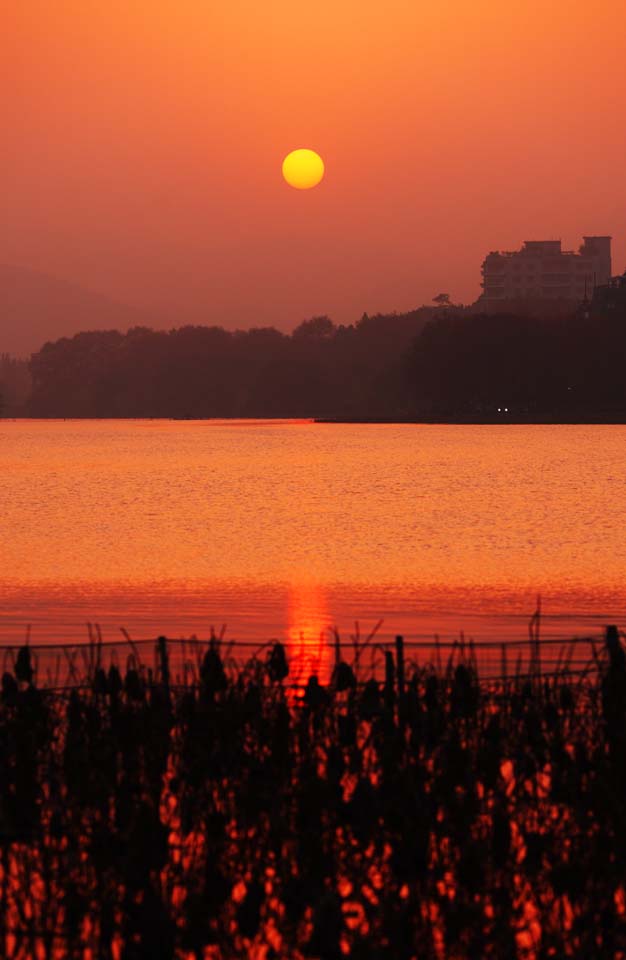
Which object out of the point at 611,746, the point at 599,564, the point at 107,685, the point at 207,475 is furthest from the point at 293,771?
the point at 207,475

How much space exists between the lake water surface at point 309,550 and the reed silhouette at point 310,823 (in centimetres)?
1702

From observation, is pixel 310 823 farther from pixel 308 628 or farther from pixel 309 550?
pixel 309 550

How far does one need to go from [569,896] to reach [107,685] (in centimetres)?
589

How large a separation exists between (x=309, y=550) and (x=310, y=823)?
47.4 metres

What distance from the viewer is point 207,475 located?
404 feet

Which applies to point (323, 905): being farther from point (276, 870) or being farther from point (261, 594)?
point (261, 594)

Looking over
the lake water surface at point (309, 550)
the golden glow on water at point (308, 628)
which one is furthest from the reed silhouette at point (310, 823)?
the lake water surface at point (309, 550)

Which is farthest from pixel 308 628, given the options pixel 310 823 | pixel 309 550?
pixel 309 550

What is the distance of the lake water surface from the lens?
39.1 m

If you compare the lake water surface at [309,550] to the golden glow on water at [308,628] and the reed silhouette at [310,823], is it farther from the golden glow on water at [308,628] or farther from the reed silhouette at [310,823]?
the reed silhouette at [310,823]

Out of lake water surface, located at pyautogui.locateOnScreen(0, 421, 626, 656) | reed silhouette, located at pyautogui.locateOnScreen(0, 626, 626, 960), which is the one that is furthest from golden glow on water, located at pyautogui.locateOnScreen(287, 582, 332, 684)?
reed silhouette, located at pyautogui.locateOnScreen(0, 626, 626, 960)

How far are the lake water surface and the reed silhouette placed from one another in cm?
1702

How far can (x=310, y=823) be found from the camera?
13.6 m

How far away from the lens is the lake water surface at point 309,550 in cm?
3906
